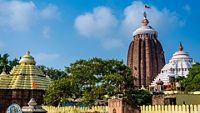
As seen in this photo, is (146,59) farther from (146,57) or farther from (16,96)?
(16,96)

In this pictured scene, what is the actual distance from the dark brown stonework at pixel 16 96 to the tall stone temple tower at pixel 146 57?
34.9 metres

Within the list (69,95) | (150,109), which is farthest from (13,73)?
(150,109)

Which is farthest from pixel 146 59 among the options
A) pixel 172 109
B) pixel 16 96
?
pixel 172 109

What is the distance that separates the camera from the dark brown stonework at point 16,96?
4712 centimetres

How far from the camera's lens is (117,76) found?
3434 cm

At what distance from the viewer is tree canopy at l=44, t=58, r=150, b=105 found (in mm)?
34781

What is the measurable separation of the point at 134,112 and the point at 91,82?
7.64 meters

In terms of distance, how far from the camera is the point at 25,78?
49344 mm

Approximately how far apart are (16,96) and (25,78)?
291 cm

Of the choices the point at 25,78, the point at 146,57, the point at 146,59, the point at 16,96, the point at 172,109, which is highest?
the point at 146,57

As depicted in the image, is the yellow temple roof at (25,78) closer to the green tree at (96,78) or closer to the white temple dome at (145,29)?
the green tree at (96,78)

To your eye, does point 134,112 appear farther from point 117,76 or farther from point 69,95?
point 69,95

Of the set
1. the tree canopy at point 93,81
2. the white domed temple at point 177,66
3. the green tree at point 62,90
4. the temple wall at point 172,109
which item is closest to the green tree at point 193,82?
the tree canopy at point 93,81

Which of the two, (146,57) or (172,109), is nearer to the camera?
(172,109)
